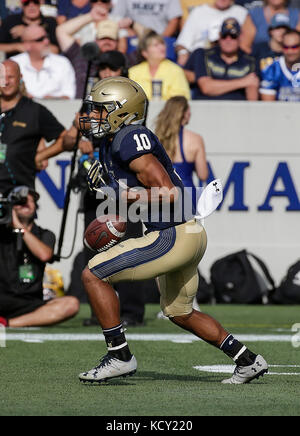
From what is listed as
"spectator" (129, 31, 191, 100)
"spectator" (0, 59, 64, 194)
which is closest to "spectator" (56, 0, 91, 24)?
"spectator" (129, 31, 191, 100)

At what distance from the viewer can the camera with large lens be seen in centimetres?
926

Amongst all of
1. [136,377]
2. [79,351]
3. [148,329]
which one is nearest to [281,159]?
[148,329]

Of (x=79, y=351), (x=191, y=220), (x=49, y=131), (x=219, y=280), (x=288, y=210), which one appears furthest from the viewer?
(x=288, y=210)

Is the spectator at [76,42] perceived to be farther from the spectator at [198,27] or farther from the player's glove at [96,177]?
the player's glove at [96,177]

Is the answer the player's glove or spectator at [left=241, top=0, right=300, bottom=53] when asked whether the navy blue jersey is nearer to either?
the player's glove

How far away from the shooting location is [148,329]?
9547mm

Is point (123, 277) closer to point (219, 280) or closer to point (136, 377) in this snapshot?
point (136, 377)

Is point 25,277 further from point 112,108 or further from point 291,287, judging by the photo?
point 291,287

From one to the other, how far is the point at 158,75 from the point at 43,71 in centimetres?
139

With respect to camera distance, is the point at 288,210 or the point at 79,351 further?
the point at 288,210

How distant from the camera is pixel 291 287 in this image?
12.2 m

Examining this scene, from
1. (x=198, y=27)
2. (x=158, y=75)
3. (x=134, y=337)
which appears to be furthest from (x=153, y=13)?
(x=134, y=337)

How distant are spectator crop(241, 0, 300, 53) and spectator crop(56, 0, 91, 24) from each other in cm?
209
